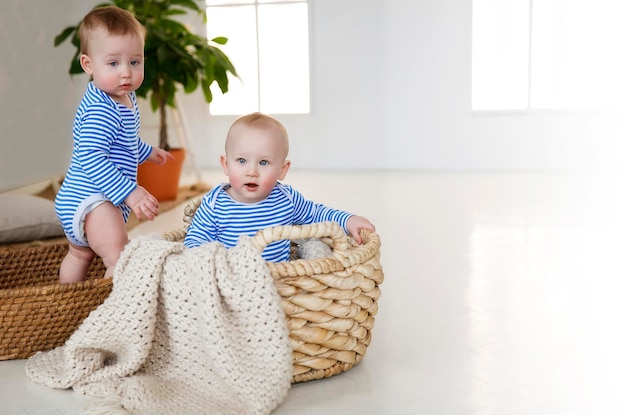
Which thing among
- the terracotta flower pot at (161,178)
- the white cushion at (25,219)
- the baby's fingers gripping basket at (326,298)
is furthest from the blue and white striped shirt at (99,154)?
the terracotta flower pot at (161,178)

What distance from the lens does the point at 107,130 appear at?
1856 mm

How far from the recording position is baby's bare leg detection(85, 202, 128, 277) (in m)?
1.86

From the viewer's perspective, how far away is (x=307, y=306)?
1.51 m

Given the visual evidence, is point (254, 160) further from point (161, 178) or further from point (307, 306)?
point (161, 178)

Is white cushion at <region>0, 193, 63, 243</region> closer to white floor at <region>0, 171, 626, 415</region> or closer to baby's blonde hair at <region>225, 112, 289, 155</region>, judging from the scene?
white floor at <region>0, 171, 626, 415</region>

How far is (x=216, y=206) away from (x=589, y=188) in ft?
9.62

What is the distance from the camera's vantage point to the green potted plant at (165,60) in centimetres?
376

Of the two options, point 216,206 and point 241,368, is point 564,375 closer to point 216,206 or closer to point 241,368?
point 241,368

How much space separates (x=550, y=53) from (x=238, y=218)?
3657 millimetres

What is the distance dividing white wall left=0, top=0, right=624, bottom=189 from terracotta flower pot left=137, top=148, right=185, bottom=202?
0.87 metres

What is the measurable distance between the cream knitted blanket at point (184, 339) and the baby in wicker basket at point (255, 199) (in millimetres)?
199

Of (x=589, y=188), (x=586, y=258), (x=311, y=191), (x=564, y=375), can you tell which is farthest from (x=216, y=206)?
(x=589, y=188)

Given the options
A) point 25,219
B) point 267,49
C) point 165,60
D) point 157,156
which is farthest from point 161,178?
point 157,156

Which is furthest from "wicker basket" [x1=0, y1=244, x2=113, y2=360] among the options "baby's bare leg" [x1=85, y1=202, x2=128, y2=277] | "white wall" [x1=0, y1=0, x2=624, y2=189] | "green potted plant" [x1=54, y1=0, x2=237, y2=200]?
"white wall" [x1=0, y1=0, x2=624, y2=189]
